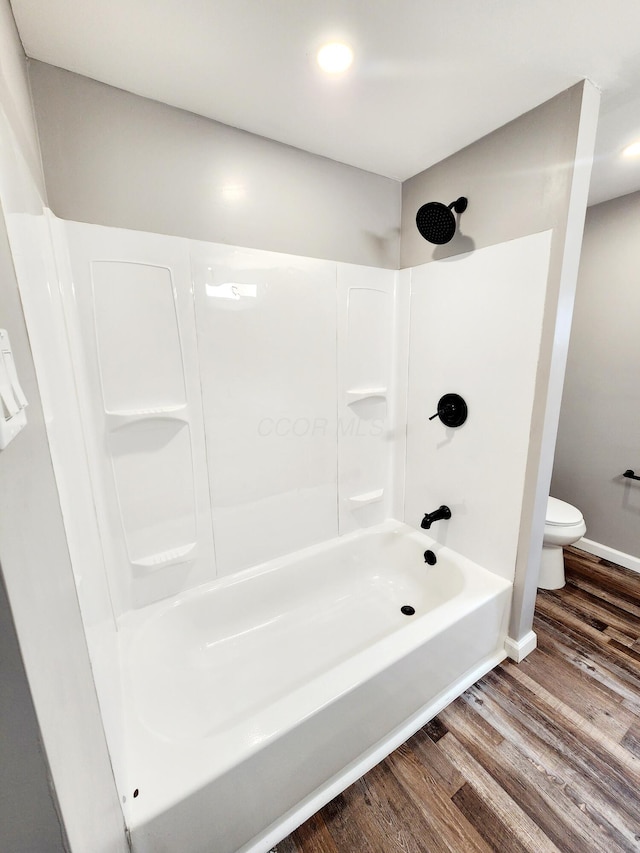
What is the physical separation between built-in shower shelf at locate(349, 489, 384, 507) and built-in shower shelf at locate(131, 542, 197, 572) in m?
0.95

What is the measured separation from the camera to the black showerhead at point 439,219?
1.61 meters

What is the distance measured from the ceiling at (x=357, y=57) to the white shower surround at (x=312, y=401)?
19.9 inches

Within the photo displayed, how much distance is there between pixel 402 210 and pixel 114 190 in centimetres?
148

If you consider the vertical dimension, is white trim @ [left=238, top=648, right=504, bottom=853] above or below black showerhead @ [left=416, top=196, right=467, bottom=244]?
below

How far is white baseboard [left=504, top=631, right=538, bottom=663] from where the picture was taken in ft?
5.60

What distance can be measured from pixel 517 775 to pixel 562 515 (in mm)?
1423

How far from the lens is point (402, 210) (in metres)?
2.01

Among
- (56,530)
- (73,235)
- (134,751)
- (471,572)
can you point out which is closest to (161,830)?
(134,751)

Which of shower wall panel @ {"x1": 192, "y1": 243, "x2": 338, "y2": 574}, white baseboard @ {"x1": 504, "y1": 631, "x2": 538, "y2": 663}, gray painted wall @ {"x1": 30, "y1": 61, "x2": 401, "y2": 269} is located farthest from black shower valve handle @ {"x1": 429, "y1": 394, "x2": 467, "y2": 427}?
white baseboard @ {"x1": 504, "y1": 631, "x2": 538, "y2": 663}

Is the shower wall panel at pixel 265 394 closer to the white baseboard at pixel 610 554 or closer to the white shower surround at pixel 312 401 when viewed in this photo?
the white shower surround at pixel 312 401

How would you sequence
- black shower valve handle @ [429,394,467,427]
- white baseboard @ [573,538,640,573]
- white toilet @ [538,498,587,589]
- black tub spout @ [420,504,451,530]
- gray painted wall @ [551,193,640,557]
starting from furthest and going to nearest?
white baseboard @ [573,538,640,573], gray painted wall @ [551,193,640,557], white toilet @ [538,498,587,589], black tub spout @ [420,504,451,530], black shower valve handle @ [429,394,467,427]

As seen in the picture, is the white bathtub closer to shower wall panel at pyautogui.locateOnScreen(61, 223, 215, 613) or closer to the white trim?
the white trim

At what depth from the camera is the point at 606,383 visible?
237 cm

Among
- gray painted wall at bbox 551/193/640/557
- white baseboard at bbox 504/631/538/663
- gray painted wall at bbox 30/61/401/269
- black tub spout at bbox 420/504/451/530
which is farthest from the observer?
gray painted wall at bbox 551/193/640/557
